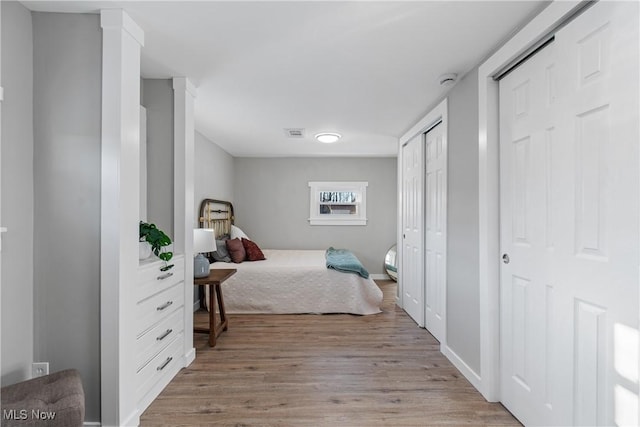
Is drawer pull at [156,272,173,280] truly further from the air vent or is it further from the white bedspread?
the air vent

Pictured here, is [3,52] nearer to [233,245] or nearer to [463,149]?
[463,149]

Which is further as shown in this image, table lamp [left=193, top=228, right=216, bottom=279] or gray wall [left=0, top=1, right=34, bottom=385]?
table lamp [left=193, top=228, right=216, bottom=279]

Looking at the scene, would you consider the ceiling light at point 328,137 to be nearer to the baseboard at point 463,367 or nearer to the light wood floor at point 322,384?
the light wood floor at point 322,384

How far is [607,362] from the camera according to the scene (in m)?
1.36

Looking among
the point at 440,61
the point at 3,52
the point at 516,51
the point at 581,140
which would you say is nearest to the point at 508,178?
the point at 581,140

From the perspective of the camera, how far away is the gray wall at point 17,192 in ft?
5.38

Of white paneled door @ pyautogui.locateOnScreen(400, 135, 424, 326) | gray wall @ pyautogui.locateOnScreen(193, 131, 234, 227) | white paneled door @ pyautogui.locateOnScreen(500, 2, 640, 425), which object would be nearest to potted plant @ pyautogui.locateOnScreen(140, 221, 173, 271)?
gray wall @ pyautogui.locateOnScreen(193, 131, 234, 227)

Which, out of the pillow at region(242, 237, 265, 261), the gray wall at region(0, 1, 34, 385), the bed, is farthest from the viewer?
the pillow at region(242, 237, 265, 261)

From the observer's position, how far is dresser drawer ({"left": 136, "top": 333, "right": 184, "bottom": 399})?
6.64ft

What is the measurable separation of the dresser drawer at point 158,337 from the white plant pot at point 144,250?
472 mm

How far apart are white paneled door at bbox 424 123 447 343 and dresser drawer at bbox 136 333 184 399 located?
7.34 feet

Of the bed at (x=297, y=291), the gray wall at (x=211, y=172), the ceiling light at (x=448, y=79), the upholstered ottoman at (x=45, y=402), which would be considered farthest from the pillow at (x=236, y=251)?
the ceiling light at (x=448, y=79)

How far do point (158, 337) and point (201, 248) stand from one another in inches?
43.3

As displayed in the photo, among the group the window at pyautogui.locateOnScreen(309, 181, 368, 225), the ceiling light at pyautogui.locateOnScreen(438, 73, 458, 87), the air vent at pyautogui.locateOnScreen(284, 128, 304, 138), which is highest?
the air vent at pyautogui.locateOnScreen(284, 128, 304, 138)
